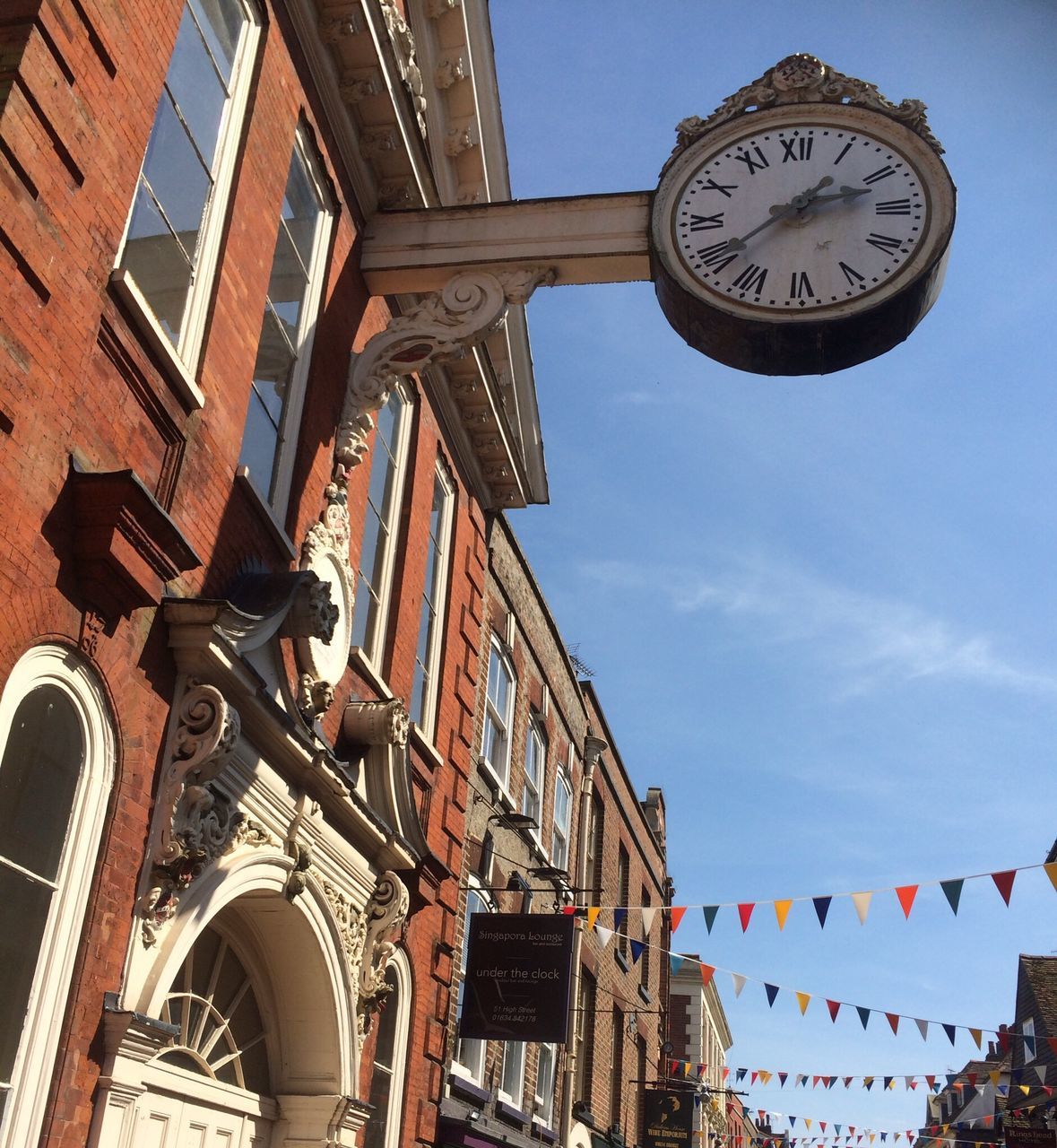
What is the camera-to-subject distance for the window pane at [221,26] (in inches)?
289

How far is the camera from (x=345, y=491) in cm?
889

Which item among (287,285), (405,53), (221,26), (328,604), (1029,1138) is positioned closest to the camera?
(328,604)

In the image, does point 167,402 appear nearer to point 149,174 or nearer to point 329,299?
point 149,174

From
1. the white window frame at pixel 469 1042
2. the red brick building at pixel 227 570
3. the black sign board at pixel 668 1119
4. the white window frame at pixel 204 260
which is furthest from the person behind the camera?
the black sign board at pixel 668 1119

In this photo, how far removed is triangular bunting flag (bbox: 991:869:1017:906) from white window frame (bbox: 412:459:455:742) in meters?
6.14

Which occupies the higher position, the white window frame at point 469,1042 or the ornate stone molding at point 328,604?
the ornate stone molding at point 328,604

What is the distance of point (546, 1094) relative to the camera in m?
16.1

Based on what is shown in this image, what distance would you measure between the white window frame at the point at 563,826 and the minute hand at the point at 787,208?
36.3 ft

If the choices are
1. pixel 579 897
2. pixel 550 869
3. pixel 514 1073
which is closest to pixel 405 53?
pixel 550 869

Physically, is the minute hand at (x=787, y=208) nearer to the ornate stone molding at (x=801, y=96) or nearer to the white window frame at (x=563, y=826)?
the ornate stone molding at (x=801, y=96)

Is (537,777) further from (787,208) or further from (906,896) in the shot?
(787,208)

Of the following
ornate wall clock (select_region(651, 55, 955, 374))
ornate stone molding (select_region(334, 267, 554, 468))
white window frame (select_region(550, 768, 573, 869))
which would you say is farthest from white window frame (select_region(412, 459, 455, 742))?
white window frame (select_region(550, 768, 573, 869))

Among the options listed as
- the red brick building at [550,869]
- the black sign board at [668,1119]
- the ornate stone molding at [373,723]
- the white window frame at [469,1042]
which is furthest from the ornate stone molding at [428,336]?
the black sign board at [668,1119]

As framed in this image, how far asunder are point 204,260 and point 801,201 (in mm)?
4132
